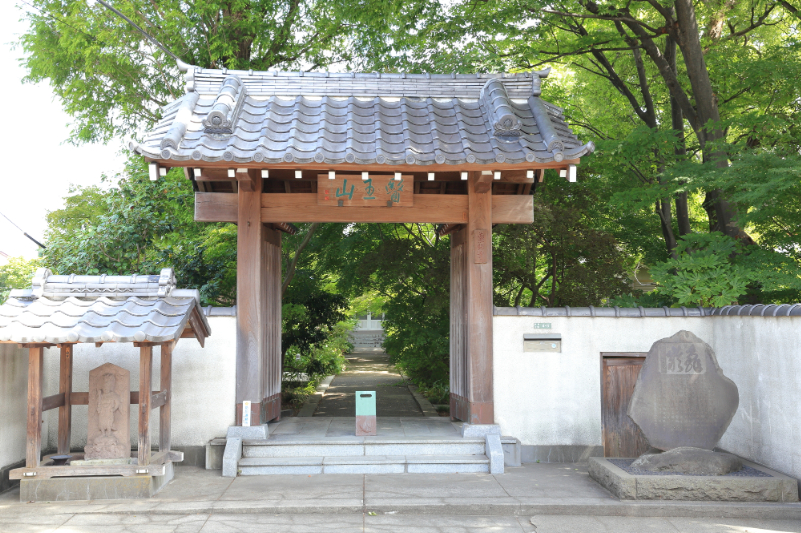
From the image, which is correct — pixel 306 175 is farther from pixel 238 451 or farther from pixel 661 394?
pixel 661 394

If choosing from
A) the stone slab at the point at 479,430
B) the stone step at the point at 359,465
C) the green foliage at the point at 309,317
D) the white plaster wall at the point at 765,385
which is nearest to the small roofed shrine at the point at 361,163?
the stone slab at the point at 479,430

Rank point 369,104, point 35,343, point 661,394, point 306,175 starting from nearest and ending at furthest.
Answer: point 35,343 < point 661,394 < point 306,175 < point 369,104

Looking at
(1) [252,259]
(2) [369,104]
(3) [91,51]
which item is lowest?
(1) [252,259]

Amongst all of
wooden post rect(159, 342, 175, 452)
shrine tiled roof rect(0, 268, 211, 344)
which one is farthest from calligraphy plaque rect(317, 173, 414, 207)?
wooden post rect(159, 342, 175, 452)

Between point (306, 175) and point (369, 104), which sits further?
point (369, 104)

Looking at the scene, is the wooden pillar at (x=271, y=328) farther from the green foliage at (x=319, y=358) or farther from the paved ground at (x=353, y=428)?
the green foliage at (x=319, y=358)

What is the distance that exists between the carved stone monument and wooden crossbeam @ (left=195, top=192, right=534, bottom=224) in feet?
8.36

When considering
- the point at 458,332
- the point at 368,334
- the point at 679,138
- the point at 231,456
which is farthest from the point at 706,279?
the point at 368,334

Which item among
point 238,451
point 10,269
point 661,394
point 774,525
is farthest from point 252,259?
point 10,269

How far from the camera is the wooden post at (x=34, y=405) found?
7027mm

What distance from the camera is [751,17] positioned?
14047 mm

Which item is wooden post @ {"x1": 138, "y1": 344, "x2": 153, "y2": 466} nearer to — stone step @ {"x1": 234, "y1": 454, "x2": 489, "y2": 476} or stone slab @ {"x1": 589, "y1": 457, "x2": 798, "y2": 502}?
stone step @ {"x1": 234, "y1": 454, "x2": 489, "y2": 476}

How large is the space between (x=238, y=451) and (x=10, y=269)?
29.8 m

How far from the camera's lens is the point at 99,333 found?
676cm
